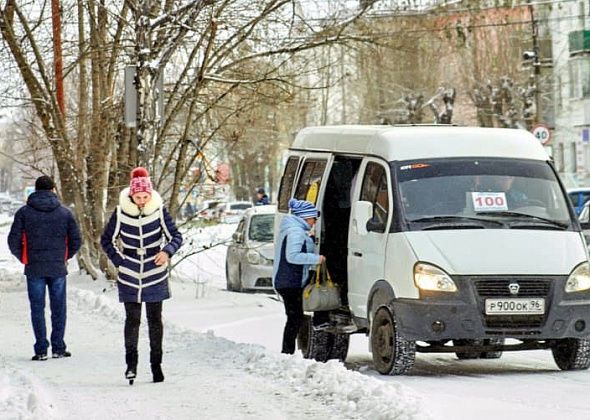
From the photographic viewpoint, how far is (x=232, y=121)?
25.2 m

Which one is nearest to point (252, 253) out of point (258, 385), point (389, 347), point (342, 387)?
point (389, 347)

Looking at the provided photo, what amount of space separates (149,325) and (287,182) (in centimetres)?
515

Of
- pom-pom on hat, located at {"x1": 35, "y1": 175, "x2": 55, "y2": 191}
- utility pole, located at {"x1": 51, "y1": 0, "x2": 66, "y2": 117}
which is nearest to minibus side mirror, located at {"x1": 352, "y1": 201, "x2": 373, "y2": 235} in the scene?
pom-pom on hat, located at {"x1": 35, "y1": 175, "x2": 55, "y2": 191}

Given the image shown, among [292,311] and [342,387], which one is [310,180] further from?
[342,387]

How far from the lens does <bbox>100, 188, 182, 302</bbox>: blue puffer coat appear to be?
11.9 metres

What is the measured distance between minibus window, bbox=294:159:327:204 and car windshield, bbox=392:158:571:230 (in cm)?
157

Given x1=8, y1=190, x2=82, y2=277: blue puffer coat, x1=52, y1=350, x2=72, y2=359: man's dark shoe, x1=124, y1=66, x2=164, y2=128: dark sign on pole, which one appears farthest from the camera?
x1=124, y1=66, x2=164, y2=128: dark sign on pole

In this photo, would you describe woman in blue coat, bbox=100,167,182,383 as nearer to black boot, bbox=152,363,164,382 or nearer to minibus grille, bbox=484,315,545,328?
black boot, bbox=152,363,164,382

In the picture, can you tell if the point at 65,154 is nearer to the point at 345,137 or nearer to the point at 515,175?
the point at 345,137

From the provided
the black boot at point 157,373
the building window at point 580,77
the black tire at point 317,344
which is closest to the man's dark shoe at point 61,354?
the black tire at point 317,344

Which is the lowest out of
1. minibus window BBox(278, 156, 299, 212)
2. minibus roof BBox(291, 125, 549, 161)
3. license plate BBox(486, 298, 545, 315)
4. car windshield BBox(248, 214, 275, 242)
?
license plate BBox(486, 298, 545, 315)

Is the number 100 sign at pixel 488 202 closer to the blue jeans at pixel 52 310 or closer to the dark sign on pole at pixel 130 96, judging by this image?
the blue jeans at pixel 52 310

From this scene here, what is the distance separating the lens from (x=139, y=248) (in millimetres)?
11906

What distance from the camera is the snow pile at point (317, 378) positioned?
9.76 m
